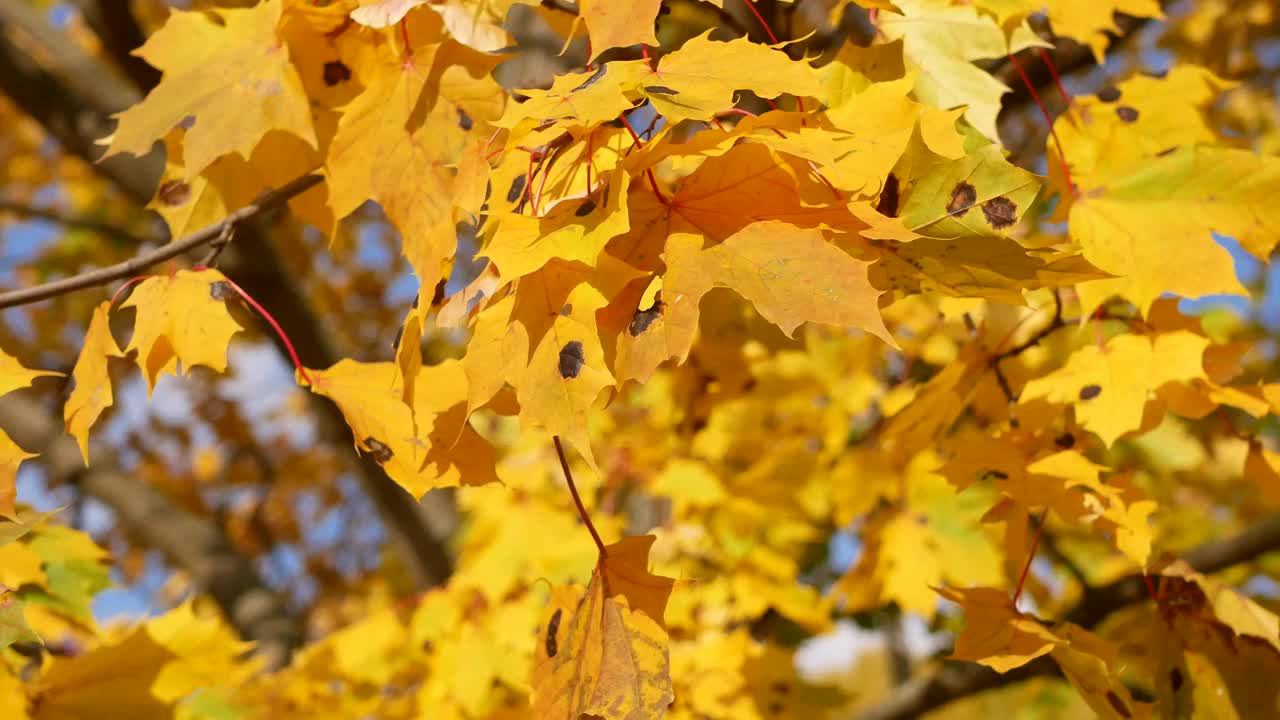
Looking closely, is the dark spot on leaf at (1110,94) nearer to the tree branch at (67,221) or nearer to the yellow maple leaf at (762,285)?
the yellow maple leaf at (762,285)

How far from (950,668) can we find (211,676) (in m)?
1.50

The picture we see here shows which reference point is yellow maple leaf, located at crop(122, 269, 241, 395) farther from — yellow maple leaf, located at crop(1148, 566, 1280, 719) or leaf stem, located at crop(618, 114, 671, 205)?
yellow maple leaf, located at crop(1148, 566, 1280, 719)

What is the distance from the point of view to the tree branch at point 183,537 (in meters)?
3.23

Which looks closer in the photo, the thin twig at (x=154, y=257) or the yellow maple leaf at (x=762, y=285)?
the yellow maple leaf at (x=762, y=285)

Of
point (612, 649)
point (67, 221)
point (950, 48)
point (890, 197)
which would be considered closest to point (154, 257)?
point (612, 649)

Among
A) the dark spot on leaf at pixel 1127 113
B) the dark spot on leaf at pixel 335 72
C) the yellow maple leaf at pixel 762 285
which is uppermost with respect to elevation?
the dark spot on leaf at pixel 335 72

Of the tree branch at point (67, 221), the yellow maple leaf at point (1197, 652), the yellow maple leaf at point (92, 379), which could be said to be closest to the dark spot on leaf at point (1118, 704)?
the yellow maple leaf at point (1197, 652)

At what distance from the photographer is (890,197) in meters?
1.00

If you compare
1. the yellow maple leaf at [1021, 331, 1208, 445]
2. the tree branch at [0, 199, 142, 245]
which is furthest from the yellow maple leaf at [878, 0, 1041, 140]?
the tree branch at [0, 199, 142, 245]

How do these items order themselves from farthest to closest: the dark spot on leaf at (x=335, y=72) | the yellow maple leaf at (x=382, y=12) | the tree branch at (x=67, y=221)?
the tree branch at (x=67, y=221) < the dark spot on leaf at (x=335, y=72) < the yellow maple leaf at (x=382, y=12)

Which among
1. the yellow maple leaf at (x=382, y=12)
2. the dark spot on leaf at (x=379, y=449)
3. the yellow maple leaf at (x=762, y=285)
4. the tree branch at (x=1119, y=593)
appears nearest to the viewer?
the yellow maple leaf at (x=762, y=285)

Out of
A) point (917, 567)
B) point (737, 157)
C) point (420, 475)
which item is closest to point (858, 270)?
point (737, 157)

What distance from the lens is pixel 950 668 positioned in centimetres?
215

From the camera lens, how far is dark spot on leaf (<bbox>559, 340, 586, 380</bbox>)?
2.80 ft
